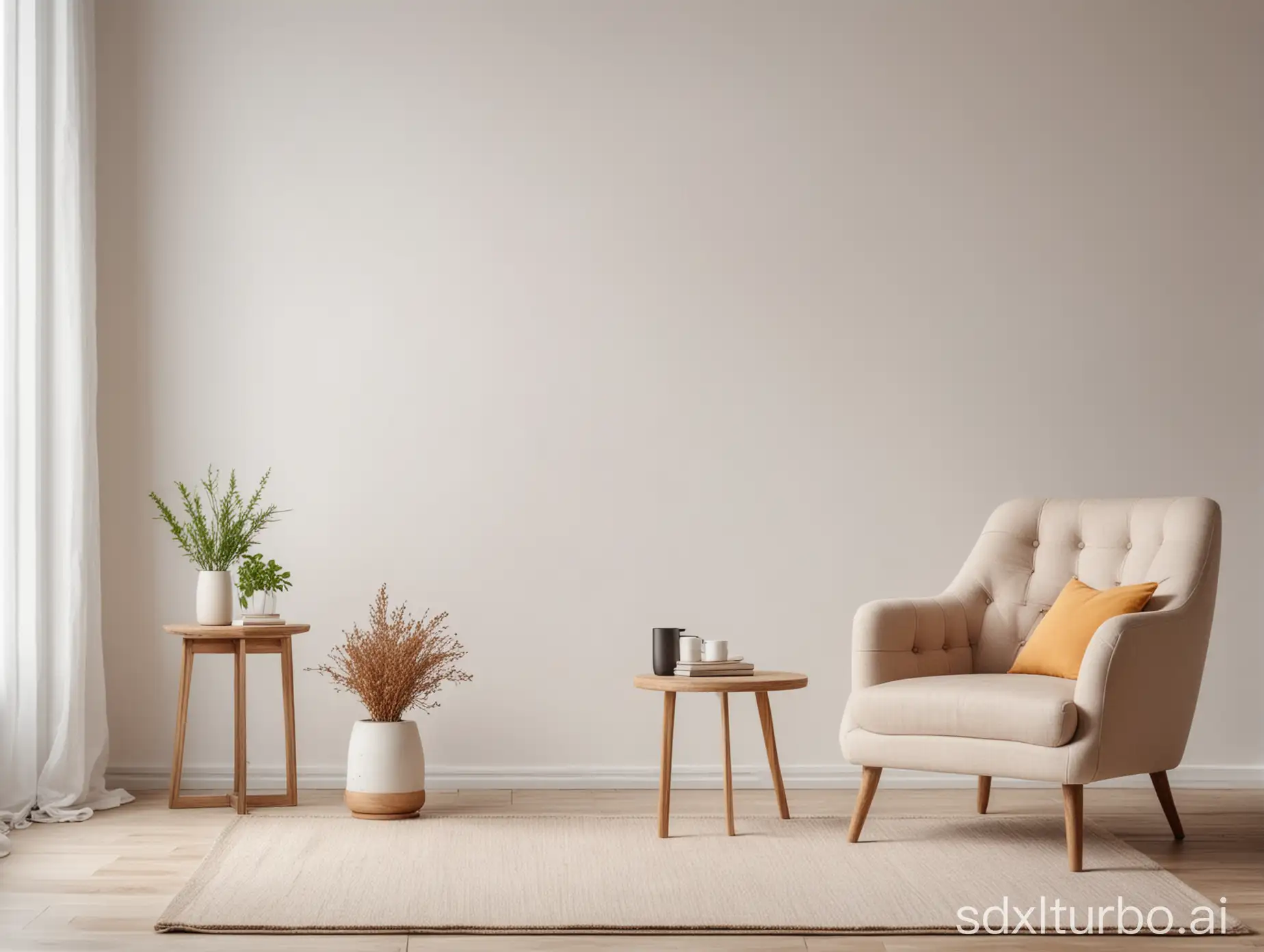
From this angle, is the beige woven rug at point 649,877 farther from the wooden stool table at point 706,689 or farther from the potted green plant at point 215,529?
the potted green plant at point 215,529

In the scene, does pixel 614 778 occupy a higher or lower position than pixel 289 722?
lower

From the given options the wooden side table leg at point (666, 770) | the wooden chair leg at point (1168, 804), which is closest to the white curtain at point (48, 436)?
the wooden side table leg at point (666, 770)

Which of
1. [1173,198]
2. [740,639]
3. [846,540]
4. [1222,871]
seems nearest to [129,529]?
[740,639]

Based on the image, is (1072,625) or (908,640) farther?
(908,640)

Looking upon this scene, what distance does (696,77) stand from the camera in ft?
14.3

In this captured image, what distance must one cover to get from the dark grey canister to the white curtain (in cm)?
175

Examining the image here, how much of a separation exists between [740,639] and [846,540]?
0.50 meters

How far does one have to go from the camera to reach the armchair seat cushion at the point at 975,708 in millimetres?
2918

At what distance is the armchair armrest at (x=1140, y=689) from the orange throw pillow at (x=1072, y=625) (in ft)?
0.30

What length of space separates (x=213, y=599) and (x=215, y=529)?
36 cm

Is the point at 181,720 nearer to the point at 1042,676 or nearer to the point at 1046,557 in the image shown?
the point at 1042,676

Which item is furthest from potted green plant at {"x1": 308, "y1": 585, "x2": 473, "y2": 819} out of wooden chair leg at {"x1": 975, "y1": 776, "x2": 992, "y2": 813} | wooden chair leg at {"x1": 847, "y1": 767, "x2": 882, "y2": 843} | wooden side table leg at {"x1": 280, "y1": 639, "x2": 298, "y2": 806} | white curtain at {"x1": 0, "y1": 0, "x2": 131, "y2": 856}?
wooden chair leg at {"x1": 975, "y1": 776, "x2": 992, "y2": 813}

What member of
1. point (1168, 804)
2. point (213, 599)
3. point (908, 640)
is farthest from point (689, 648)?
point (213, 599)

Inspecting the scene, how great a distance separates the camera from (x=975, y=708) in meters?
3.02
